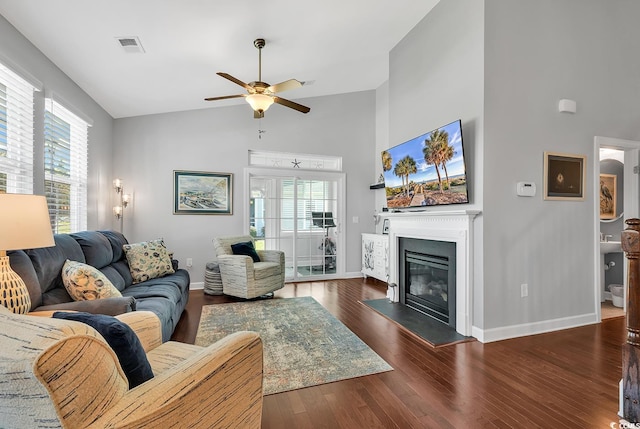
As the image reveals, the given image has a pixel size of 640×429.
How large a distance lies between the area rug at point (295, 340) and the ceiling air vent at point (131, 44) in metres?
2.84

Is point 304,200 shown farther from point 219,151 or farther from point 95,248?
point 95,248

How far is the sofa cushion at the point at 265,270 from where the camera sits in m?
4.10

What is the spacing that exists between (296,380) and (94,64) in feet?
11.7

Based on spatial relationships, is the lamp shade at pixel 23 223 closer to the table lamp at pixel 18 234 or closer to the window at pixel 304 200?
the table lamp at pixel 18 234

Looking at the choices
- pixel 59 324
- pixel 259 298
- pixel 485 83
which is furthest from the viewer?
pixel 259 298

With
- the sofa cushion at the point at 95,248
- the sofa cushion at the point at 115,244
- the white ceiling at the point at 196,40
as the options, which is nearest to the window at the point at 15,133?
the white ceiling at the point at 196,40

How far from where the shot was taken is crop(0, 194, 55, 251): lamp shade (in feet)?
4.99

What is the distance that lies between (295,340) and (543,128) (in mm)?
3227

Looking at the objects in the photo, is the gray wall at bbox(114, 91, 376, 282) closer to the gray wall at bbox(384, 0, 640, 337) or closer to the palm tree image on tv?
the palm tree image on tv

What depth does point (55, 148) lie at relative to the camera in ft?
10.1

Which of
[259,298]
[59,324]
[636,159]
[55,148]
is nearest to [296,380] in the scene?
[59,324]

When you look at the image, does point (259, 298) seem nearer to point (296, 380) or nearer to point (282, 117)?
point (296, 380)

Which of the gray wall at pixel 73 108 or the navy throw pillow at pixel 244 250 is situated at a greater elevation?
the gray wall at pixel 73 108

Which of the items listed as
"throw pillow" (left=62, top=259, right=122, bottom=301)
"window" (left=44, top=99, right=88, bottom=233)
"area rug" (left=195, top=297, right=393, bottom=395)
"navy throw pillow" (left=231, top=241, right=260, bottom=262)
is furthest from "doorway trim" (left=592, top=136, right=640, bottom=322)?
"window" (left=44, top=99, right=88, bottom=233)
